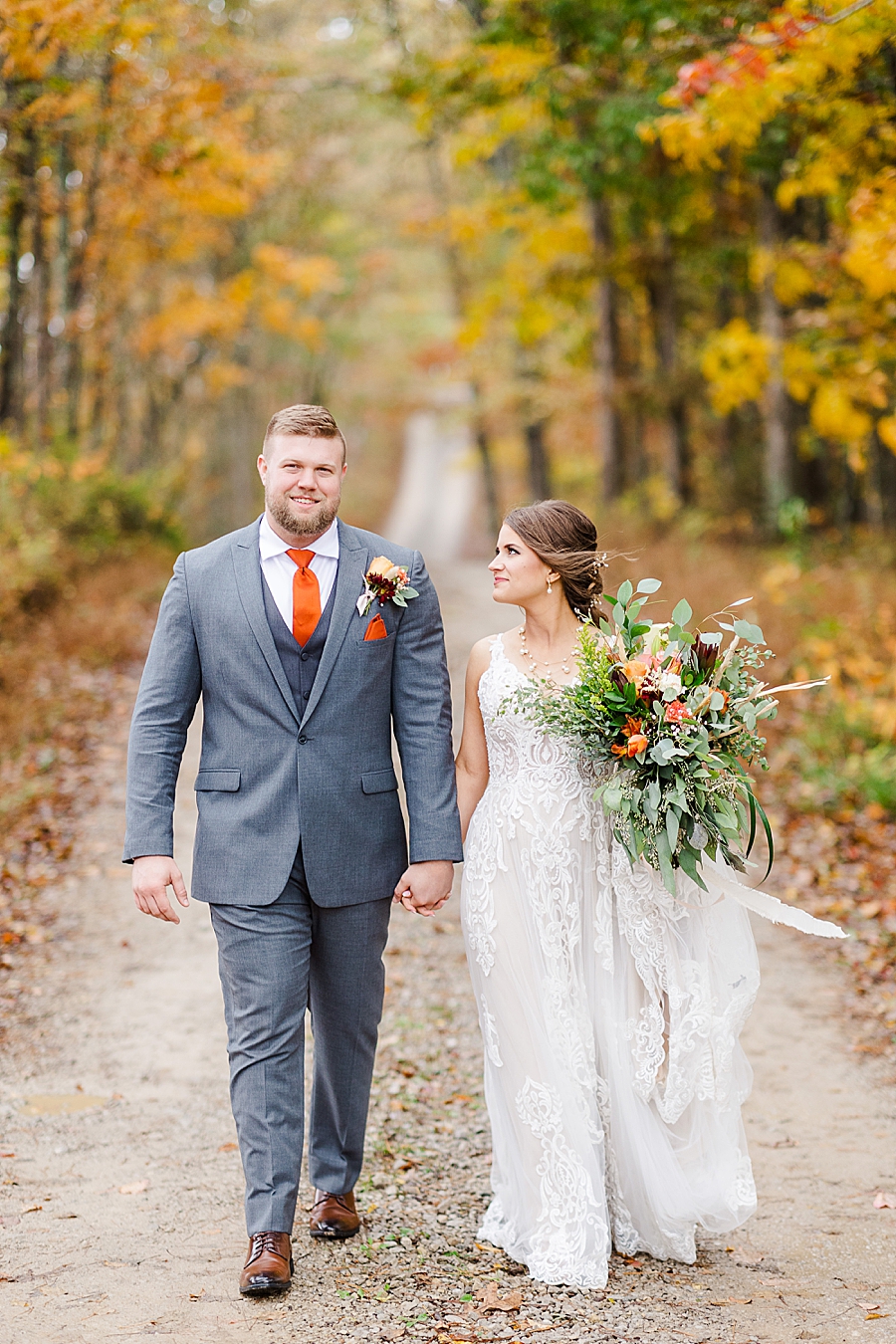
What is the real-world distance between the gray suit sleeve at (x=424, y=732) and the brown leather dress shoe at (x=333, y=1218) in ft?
3.61

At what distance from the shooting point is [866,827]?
7.83m

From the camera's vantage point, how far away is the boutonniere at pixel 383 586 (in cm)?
349

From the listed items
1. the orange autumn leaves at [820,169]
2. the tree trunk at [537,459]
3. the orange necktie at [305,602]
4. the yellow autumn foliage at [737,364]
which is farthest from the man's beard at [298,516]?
the tree trunk at [537,459]

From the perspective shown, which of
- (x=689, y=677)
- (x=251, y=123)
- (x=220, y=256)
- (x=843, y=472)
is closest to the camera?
(x=689, y=677)

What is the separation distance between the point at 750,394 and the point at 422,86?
4765 millimetres

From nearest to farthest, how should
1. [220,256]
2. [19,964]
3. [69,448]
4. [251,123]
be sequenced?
1. [19,964]
2. [69,448]
3. [251,123]
4. [220,256]

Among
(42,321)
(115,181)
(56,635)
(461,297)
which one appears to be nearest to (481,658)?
(56,635)

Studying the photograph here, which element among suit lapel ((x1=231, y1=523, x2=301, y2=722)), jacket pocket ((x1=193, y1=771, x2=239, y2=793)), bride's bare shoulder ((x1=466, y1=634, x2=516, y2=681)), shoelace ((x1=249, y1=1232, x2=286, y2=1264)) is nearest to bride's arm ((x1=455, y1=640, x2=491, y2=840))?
bride's bare shoulder ((x1=466, y1=634, x2=516, y2=681))

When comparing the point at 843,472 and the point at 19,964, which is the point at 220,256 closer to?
the point at 843,472

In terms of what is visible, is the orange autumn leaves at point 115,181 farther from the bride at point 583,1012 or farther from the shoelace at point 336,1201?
the shoelace at point 336,1201

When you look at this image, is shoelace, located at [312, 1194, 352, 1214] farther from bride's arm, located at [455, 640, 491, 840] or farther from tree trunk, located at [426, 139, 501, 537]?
tree trunk, located at [426, 139, 501, 537]

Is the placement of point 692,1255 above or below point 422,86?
below

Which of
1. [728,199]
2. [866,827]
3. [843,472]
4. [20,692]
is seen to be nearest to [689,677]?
[866,827]

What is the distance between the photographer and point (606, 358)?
16953mm
